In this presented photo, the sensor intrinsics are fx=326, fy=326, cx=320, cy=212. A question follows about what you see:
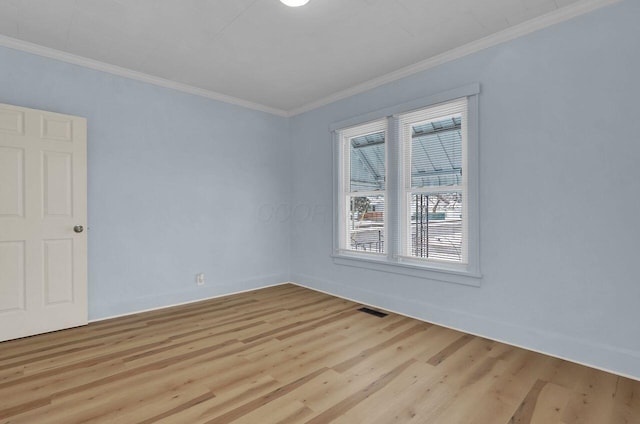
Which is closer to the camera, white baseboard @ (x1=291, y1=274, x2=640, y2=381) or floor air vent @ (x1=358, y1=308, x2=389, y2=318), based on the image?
white baseboard @ (x1=291, y1=274, x2=640, y2=381)

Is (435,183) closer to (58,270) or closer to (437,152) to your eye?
(437,152)

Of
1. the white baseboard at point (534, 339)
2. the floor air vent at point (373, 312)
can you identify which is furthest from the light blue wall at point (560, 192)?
the floor air vent at point (373, 312)

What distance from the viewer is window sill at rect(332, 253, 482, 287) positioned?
125 inches

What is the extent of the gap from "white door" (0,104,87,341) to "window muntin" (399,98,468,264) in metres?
3.44

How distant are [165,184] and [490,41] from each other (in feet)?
12.5

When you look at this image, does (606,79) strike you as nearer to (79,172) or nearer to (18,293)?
(79,172)

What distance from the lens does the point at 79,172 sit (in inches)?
129

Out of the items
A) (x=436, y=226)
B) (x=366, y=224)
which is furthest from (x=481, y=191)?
(x=366, y=224)

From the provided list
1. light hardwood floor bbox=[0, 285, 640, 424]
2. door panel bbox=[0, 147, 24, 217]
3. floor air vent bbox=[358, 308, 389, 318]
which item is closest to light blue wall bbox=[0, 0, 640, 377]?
floor air vent bbox=[358, 308, 389, 318]

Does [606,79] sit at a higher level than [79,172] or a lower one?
higher

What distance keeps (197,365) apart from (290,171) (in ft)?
11.0

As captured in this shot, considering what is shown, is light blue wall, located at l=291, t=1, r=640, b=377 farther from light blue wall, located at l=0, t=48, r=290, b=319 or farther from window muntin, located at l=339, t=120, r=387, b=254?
light blue wall, located at l=0, t=48, r=290, b=319

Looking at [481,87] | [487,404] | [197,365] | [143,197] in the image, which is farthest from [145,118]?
[487,404]

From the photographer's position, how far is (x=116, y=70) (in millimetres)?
3605
